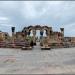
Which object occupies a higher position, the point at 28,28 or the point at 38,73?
the point at 28,28

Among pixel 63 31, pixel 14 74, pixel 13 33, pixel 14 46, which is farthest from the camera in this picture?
pixel 63 31

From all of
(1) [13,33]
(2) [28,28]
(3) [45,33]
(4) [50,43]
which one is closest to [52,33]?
(3) [45,33]

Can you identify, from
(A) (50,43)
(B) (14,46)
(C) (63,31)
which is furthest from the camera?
(C) (63,31)

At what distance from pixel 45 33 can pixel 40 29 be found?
1.71m

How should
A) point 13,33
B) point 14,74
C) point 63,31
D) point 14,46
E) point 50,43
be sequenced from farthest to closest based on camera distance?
1. point 63,31
2. point 13,33
3. point 50,43
4. point 14,46
5. point 14,74

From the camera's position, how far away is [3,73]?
902 centimetres

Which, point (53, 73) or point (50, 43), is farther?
point (50, 43)

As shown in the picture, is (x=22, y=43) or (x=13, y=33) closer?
(x=22, y=43)

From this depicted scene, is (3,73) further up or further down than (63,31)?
further down

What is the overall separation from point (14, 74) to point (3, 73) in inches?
20.8

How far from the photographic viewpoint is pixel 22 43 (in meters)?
31.0

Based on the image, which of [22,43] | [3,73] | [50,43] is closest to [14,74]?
[3,73]

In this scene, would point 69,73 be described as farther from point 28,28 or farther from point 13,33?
point 28,28

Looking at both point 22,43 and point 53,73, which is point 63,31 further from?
point 53,73
